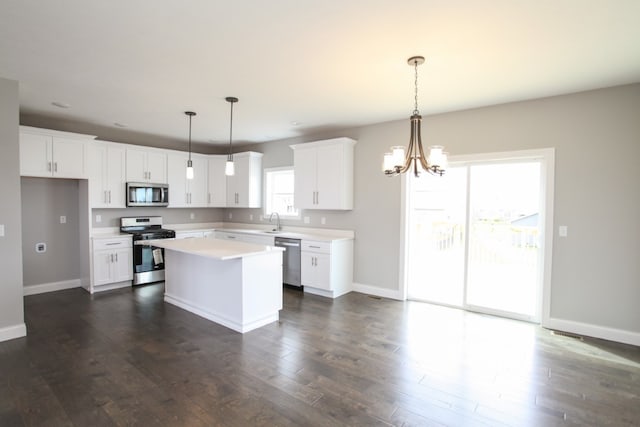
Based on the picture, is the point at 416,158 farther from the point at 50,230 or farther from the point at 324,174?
the point at 50,230

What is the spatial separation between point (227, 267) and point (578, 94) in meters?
4.35

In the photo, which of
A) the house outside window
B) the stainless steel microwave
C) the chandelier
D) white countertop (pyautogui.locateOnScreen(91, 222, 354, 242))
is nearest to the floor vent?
the chandelier

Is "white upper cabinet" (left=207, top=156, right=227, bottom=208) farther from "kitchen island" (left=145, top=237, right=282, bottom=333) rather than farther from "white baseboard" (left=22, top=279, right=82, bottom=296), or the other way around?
"white baseboard" (left=22, top=279, right=82, bottom=296)

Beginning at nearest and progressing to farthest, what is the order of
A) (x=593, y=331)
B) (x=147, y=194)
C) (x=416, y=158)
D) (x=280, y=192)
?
(x=416, y=158), (x=593, y=331), (x=147, y=194), (x=280, y=192)

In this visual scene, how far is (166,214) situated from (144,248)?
3.69 ft

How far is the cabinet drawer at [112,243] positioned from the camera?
198 inches

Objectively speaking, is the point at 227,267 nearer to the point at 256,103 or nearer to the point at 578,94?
the point at 256,103

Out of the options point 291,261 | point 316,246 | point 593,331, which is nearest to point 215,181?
point 291,261

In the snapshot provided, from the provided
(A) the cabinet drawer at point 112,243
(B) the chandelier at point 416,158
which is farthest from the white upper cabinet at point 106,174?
(B) the chandelier at point 416,158

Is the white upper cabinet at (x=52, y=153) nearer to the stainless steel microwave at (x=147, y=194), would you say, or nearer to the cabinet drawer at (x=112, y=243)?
the stainless steel microwave at (x=147, y=194)

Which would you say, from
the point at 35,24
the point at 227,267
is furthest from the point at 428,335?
the point at 35,24

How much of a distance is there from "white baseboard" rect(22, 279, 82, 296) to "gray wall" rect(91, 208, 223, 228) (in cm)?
97

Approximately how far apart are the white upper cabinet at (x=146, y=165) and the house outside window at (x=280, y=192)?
1.92m

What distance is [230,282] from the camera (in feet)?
12.2
